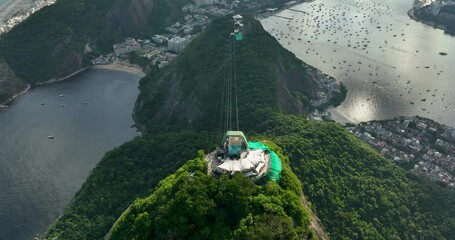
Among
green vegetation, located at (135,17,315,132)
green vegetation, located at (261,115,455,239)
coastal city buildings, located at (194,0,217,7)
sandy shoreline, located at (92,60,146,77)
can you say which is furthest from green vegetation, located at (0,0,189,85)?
green vegetation, located at (261,115,455,239)

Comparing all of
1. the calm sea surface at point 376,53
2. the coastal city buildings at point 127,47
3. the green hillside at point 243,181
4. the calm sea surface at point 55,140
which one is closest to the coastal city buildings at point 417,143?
the calm sea surface at point 376,53

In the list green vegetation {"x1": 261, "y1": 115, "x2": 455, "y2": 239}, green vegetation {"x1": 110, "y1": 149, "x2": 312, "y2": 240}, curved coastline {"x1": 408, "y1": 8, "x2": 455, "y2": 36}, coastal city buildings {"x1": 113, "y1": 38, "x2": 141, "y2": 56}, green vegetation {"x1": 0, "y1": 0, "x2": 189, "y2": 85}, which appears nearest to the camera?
green vegetation {"x1": 110, "y1": 149, "x2": 312, "y2": 240}

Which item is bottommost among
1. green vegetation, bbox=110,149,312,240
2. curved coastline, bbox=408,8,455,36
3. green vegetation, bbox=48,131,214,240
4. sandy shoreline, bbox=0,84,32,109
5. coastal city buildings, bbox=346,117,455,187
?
coastal city buildings, bbox=346,117,455,187

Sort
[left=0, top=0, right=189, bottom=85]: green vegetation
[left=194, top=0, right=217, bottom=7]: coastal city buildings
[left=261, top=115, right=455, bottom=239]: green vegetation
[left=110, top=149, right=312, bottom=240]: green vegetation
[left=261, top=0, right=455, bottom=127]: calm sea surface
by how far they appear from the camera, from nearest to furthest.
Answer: [left=110, top=149, right=312, bottom=240]: green vegetation
[left=261, top=115, right=455, bottom=239]: green vegetation
[left=261, top=0, right=455, bottom=127]: calm sea surface
[left=0, top=0, right=189, bottom=85]: green vegetation
[left=194, top=0, right=217, bottom=7]: coastal city buildings

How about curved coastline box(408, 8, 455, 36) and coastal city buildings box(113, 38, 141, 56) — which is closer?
coastal city buildings box(113, 38, 141, 56)

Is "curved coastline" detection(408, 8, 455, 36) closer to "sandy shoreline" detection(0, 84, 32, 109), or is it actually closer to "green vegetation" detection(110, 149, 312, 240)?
"green vegetation" detection(110, 149, 312, 240)

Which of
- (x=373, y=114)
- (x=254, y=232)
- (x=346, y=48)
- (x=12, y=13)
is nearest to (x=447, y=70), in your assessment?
(x=346, y=48)
